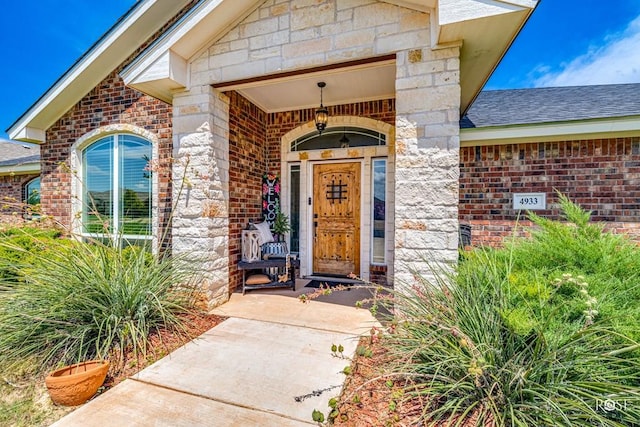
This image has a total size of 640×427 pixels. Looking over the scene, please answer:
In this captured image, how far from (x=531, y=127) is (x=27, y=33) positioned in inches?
1009

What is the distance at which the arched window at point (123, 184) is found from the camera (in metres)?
5.27

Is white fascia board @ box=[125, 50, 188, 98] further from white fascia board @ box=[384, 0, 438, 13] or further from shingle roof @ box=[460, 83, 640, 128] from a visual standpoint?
shingle roof @ box=[460, 83, 640, 128]

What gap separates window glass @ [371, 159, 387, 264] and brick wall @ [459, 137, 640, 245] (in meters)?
1.32

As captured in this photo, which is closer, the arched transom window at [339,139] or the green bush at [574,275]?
the green bush at [574,275]

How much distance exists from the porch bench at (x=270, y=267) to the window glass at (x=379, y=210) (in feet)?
5.09

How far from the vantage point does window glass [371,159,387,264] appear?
17.1 feet

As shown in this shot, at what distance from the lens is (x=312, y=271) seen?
565cm

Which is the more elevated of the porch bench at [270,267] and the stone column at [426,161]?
the stone column at [426,161]

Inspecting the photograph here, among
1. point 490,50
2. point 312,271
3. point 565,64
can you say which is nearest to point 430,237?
point 490,50

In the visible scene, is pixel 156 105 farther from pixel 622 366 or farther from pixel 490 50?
pixel 622 366

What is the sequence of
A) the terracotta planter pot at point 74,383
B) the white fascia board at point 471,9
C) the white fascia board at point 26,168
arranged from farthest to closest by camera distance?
1. the white fascia board at point 26,168
2. the white fascia board at point 471,9
3. the terracotta planter pot at point 74,383

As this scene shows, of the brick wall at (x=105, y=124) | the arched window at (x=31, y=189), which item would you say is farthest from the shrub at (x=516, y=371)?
the arched window at (x=31, y=189)

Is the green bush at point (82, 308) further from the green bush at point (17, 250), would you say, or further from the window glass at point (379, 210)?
the window glass at point (379, 210)

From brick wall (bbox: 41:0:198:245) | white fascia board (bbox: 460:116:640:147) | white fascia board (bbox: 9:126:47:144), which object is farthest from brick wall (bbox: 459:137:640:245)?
white fascia board (bbox: 9:126:47:144)
